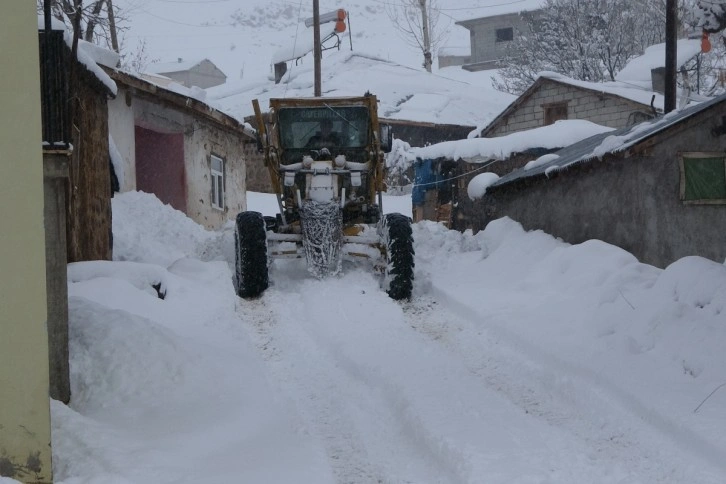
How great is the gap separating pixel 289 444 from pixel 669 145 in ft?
30.8

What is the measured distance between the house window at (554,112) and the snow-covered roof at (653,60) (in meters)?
3.21

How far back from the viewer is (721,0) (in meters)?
13.2

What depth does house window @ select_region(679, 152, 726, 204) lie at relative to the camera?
13.2 m

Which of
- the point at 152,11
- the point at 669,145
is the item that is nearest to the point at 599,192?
the point at 669,145

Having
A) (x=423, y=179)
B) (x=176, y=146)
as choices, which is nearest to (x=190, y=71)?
(x=423, y=179)

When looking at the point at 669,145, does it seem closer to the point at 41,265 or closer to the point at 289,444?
the point at 289,444

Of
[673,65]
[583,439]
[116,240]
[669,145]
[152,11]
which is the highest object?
[152,11]

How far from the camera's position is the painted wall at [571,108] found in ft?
88.5

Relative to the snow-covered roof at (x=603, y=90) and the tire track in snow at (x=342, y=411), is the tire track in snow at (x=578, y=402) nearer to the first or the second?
the tire track in snow at (x=342, y=411)

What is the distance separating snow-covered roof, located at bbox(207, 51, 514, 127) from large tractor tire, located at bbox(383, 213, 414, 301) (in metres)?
21.6

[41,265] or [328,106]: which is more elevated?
[328,106]

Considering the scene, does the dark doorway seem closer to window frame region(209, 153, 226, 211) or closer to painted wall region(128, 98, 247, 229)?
painted wall region(128, 98, 247, 229)

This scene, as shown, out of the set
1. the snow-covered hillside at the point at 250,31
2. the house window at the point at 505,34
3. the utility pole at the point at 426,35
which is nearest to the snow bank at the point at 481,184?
the utility pole at the point at 426,35

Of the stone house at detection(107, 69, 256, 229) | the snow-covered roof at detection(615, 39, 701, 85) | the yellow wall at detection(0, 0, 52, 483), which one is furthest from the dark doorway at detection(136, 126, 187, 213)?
the snow-covered roof at detection(615, 39, 701, 85)
